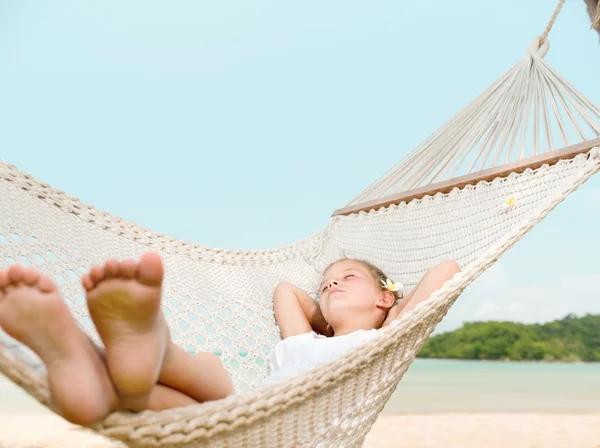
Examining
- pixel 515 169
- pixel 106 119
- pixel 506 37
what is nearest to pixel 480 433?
pixel 515 169

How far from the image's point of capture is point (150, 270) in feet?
2.45

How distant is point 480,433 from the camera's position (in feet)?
11.1

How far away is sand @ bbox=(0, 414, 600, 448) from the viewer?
9.82ft

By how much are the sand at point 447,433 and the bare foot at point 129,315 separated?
2.18 metres

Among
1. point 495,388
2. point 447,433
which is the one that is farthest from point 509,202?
point 495,388

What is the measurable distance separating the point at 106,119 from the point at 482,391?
4.46m

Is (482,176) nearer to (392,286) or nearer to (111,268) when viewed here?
(392,286)

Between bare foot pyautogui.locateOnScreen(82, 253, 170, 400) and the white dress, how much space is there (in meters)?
0.69

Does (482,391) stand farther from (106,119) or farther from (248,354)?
(248,354)

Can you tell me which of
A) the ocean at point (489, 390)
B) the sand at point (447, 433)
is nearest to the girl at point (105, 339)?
the sand at point (447, 433)

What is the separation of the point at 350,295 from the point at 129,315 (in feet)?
3.09

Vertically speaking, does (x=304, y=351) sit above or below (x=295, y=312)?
below

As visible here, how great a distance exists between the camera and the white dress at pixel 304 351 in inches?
58.1

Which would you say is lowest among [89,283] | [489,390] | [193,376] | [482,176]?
[489,390]
